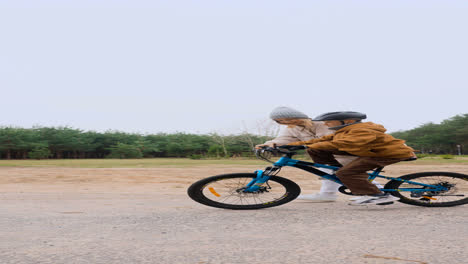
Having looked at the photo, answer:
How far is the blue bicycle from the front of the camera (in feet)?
12.5

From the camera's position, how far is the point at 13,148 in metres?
20.8

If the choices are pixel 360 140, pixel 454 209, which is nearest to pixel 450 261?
pixel 360 140

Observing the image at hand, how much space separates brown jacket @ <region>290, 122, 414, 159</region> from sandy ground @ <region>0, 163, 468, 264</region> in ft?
1.82

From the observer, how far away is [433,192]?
394cm

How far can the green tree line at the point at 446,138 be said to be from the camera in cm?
2952

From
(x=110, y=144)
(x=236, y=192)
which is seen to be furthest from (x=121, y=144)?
(x=236, y=192)

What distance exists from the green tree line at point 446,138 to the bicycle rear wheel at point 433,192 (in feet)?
92.9

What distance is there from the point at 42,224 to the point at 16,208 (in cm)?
117

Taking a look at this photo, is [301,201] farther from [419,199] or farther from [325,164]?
[419,199]

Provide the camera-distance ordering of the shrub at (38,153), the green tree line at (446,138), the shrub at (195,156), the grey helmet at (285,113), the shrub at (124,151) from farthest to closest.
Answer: the green tree line at (446,138) → the shrub at (195,156) → the shrub at (124,151) → the shrub at (38,153) → the grey helmet at (285,113)

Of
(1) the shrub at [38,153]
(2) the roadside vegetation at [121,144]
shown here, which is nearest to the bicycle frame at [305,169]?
(2) the roadside vegetation at [121,144]

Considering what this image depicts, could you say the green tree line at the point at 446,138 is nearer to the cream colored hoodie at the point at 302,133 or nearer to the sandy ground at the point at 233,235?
the cream colored hoodie at the point at 302,133

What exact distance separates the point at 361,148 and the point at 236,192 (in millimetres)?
1294

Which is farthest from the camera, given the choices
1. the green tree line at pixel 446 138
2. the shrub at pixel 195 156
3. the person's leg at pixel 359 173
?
the green tree line at pixel 446 138
